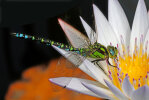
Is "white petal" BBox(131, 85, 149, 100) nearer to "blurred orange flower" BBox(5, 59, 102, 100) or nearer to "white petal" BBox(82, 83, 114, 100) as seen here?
"white petal" BBox(82, 83, 114, 100)

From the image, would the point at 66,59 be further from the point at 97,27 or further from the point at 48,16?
the point at 48,16

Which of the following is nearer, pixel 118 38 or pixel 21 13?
pixel 118 38

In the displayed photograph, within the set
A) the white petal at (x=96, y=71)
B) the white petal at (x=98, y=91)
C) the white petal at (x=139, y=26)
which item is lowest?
the white petal at (x=98, y=91)

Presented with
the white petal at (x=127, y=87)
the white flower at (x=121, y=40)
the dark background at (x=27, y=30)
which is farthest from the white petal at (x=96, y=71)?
the dark background at (x=27, y=30)

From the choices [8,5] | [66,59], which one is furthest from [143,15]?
[8,5]

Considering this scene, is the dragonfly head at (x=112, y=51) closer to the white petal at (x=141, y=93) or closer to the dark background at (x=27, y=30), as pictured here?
the white petal at (x=141, y=93)

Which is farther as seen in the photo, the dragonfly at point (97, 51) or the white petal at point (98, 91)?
the dragonfly at point (97, 51)

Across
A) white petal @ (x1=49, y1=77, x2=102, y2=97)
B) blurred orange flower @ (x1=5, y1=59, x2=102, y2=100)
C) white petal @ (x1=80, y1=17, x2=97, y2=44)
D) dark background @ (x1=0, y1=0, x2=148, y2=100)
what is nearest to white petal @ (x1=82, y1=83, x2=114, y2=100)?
white petal @ (x1=49, y1=77, x2=102, y2=97)

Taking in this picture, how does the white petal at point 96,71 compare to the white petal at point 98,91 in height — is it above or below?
above
